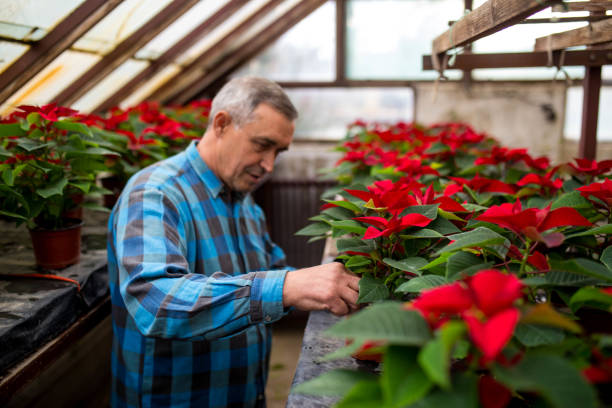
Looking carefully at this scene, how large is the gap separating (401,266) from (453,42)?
696mm

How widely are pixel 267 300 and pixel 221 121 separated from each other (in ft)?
2.09

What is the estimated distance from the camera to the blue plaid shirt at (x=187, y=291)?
881 millimetres

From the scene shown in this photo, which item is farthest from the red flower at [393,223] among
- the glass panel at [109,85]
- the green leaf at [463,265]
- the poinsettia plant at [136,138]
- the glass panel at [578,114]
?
the glass panel at [578,114]

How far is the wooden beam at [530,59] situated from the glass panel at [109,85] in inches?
83.4

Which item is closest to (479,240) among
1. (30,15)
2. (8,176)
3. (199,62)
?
(8,176)

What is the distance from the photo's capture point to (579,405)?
0.36m

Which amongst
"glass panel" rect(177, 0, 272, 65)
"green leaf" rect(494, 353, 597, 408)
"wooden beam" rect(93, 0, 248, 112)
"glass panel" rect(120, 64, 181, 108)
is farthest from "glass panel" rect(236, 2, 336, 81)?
"green leaf" rect(494, 353, 597, 408)

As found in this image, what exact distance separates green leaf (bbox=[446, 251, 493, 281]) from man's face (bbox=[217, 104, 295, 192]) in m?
0.78

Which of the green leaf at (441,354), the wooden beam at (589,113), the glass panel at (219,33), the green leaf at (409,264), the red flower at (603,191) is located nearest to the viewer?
the green leaf at (441,354)

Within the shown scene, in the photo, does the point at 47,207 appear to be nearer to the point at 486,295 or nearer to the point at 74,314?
the point at 74,314

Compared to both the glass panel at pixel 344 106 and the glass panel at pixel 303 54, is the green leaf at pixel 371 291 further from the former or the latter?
the glass panel at pixel 303 54

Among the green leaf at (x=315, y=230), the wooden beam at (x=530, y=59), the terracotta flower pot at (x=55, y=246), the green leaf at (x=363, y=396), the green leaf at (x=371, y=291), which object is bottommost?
the terracotta flower pot at (x=55, y=246)

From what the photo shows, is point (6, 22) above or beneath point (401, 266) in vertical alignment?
above

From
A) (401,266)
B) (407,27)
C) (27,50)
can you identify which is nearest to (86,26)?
(27,50)
